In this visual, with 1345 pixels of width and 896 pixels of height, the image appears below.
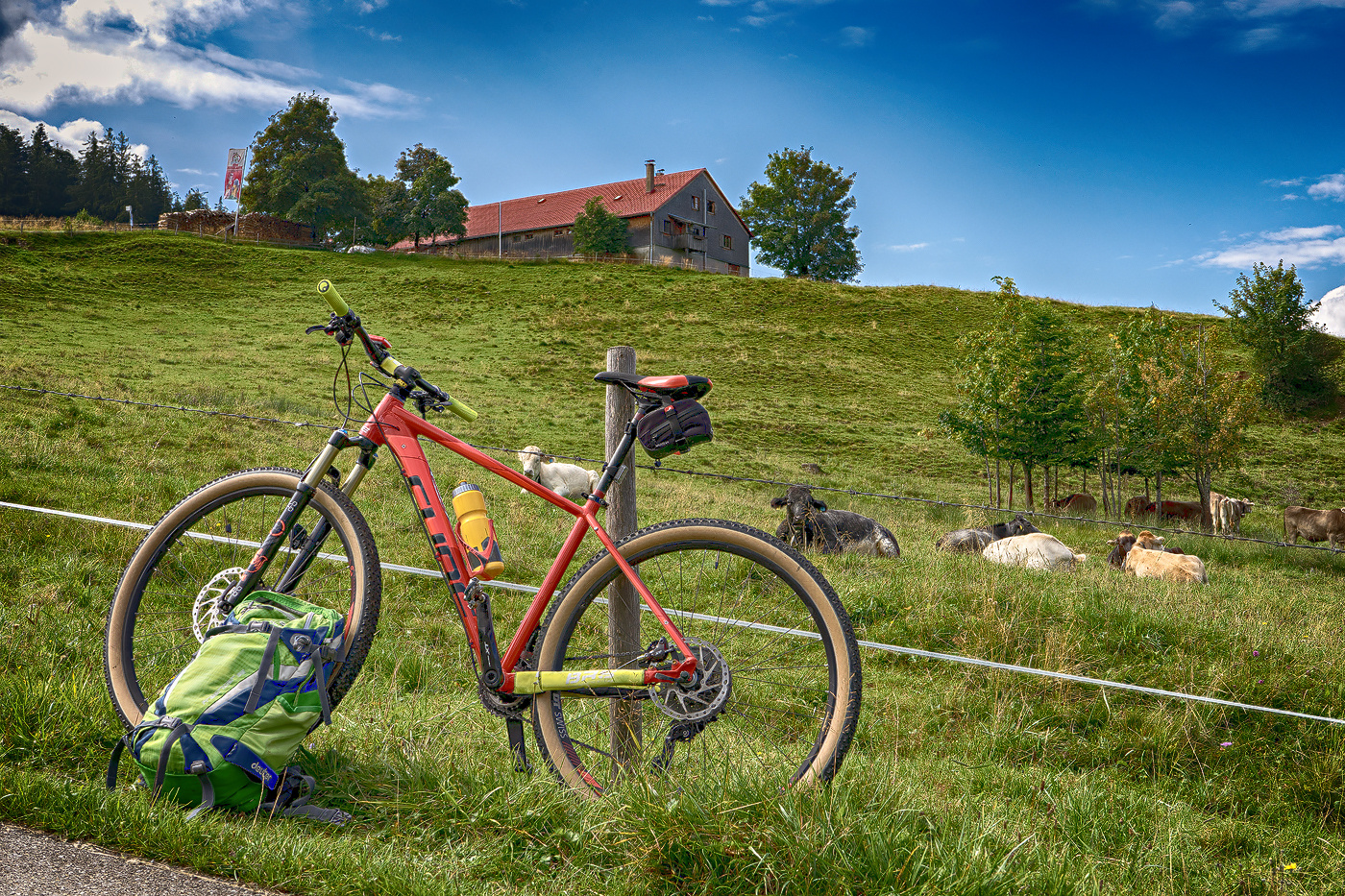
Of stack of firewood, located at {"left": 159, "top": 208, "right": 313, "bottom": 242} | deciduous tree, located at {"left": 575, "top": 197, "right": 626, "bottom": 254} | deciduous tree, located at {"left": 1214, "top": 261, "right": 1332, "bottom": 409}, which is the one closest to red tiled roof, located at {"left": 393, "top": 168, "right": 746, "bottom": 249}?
deciduous tree, located at {"left": 575, "top": 197, "right": 626, "bottom": 254}

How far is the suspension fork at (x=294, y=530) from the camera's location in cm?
329

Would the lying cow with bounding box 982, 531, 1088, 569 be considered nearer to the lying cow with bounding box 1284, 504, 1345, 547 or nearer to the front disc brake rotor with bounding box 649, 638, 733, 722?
the front disc brake rotor with bounding box 649, 638, 733, 722

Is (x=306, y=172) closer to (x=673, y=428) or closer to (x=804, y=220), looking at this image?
(x=804, y=220)

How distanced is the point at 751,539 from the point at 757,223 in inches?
2882

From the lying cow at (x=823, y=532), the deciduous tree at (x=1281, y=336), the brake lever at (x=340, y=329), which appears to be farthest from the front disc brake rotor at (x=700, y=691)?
the deciduous tree at (x=1281, y=336)

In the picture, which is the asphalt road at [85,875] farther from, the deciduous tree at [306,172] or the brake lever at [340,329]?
the deciduous tree at [306,172]

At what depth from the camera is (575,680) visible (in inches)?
115

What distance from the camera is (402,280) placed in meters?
46.4

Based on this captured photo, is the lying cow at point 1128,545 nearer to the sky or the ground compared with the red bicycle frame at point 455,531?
nearer to the ground

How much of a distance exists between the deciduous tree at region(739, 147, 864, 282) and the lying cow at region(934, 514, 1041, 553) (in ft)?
194

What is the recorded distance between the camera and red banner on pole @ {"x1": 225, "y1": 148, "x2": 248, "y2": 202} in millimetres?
67938

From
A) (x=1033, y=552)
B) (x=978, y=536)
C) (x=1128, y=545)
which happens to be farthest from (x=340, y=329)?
(x=1128, y=545)

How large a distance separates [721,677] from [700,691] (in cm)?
9

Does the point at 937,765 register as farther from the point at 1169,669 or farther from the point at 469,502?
the point at 469,502
